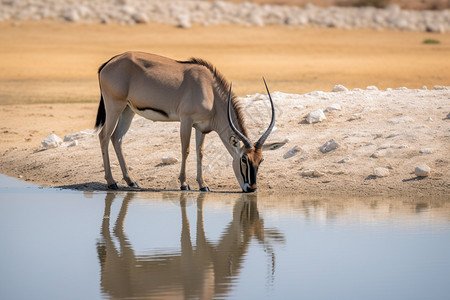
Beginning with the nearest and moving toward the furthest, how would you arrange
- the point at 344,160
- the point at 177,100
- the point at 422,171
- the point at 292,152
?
the point at 422,171 < the point at 177,100 < the point at 344,160 < the point at 292,152

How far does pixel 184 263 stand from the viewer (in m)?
7.04

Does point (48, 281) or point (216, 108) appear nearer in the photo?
point (48, 281)

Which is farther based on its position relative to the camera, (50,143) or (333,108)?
(50,143)

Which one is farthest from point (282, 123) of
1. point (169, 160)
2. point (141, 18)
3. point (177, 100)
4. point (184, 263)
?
point (141, 18)

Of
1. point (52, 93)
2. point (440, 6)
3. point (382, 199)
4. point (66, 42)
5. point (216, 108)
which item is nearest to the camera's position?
point (382, 199)

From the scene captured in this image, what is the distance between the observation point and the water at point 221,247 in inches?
246

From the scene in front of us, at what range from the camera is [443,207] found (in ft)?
31.5

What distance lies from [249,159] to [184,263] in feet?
10.9

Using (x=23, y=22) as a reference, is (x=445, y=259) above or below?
below

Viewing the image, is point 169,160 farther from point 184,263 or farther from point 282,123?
point 184,263

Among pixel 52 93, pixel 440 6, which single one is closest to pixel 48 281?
pixel 52 93

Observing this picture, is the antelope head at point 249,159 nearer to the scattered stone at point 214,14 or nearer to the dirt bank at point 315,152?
the dirt bank at point 315,152

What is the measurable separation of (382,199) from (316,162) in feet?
5.90

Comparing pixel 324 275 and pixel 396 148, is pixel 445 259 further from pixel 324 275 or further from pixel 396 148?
pixel 396 148
